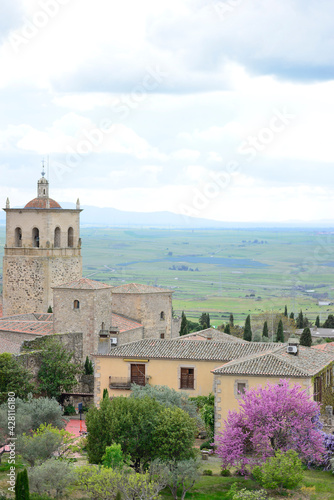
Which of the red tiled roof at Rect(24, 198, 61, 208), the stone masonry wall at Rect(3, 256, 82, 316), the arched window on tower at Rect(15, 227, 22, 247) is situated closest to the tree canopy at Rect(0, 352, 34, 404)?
the stone masonry wall at Rect(3, 256, 82, 316)

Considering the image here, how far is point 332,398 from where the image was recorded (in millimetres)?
36281

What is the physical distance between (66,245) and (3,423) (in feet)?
92.8

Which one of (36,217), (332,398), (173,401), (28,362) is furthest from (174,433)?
(36,217)

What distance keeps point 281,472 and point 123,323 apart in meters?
20.8

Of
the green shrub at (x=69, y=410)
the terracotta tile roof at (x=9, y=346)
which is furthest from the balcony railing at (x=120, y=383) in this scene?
the terracotta tile roof at (x=9, y=346)

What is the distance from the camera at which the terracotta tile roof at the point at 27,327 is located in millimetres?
44781

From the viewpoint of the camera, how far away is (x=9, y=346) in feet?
144

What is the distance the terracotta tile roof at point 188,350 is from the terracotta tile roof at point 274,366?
1.62 meters

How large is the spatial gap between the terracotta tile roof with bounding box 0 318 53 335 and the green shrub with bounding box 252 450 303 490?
19540 mm

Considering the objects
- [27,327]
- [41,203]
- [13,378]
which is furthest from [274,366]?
[41,203]

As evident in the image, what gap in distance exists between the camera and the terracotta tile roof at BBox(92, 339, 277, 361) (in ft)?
118

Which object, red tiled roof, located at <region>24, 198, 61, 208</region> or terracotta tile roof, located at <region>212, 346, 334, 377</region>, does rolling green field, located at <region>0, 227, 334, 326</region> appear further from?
terracotta tile roof, located at <region>212, 346, 334, 377</region>

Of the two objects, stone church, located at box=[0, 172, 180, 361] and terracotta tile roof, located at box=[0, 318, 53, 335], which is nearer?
stone church, located at box=[0, 172, 180, 361]

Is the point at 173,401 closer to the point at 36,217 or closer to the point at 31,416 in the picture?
the point at 31,416
